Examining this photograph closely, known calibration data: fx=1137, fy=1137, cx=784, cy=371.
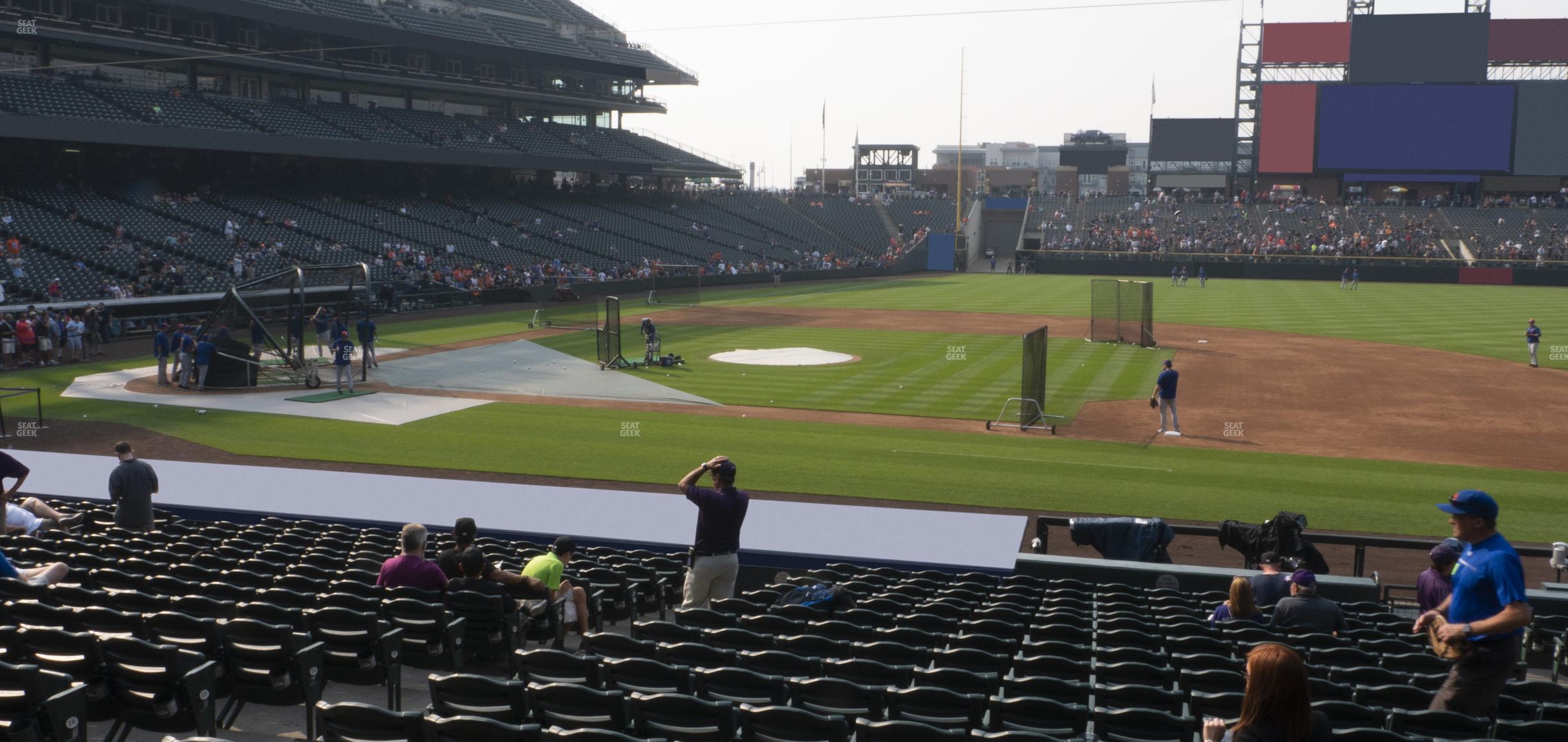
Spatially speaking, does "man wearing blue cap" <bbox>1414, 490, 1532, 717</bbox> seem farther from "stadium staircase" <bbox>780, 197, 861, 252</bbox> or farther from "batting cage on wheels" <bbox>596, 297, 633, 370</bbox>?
Answer: "stadium staircase" <bbox>780, 197, 861, 252</bbox>

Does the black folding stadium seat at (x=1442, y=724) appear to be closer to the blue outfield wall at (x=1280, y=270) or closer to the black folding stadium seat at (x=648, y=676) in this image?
the black folding stadium seat at (x=648, y=676)

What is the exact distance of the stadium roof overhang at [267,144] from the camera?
45969 millimetres

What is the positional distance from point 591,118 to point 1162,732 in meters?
85.3

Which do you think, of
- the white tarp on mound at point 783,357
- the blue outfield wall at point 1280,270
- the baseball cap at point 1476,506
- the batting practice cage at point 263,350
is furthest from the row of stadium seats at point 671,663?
the blue outfield wall at point 1280,270

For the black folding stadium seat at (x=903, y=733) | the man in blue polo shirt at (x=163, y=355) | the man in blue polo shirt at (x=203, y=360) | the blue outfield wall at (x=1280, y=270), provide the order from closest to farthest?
the black folding stadium seat at (x=903, y=733)
the man in blue polo shirt at (x=203, y=360)
the man in blue polo shirt at (x=163, y=355)
the blue outfield wall at (x=1280, y=270)

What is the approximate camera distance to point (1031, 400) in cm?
2652

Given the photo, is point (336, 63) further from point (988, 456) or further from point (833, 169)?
point (833, 169)

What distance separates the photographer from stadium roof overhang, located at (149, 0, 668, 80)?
54.2 metres

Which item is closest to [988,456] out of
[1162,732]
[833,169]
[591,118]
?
[1162,732]

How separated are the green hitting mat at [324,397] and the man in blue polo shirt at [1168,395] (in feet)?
65.4

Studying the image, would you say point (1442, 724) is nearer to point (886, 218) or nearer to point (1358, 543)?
point (1358, 543)

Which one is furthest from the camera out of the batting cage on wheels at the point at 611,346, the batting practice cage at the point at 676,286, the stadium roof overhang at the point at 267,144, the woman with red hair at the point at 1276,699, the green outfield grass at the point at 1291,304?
the batting practice cage at the point at 676,286

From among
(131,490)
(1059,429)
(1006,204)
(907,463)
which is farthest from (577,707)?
(1006,204)

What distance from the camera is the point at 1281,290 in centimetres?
6850
